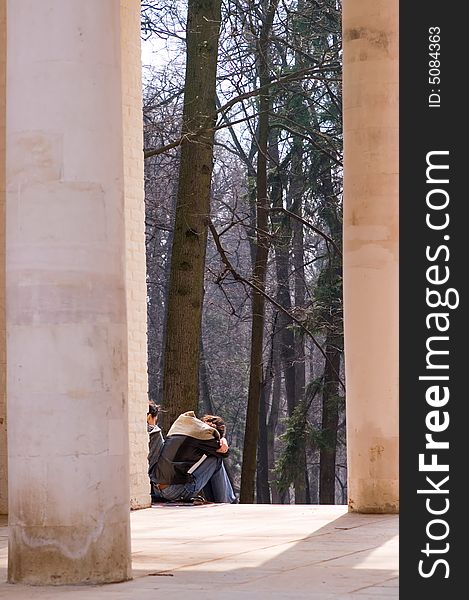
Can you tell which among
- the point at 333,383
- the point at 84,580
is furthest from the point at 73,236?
the point at 333,383

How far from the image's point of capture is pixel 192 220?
68.8ft

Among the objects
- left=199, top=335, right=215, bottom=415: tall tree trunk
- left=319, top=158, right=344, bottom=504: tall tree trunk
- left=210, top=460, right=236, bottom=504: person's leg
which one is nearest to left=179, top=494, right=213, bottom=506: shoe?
left=210, top=460, right=236, bottom=504: person's leg

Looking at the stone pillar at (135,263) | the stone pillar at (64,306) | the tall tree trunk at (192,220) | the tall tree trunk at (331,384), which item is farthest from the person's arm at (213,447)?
the tall tree trunk at (331,384)

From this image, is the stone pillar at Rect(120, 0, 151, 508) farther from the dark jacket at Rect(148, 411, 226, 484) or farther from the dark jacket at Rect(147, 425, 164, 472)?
the dark jacket at Rect(147, 425, 164, 472)

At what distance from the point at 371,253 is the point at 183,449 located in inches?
158

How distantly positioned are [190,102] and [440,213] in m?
14.4

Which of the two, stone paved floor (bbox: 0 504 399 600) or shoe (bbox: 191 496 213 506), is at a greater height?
stone paved floor (bbox: 0 504 399 600)

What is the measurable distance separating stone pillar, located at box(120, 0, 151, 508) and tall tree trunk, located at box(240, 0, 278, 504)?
1044 cm

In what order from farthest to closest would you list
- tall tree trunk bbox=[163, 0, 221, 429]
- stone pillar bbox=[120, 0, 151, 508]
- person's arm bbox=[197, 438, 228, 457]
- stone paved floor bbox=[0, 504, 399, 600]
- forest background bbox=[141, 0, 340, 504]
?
1. forest background bbox=[141, 0, 340, 504]
2. tall tree trunk bbox=[163, 0, 221, 429]
3. person's arm bbox=[197, 438, 228, 457]
4. stone pillar bbox=[120, 0, 151, 508]
5. stone paved floor bbox=[0, 504, 399, 600]

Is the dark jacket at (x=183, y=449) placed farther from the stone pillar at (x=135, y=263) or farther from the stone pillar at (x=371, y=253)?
the stone pillar at (x=371, y=253)

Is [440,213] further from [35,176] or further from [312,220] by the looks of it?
[312,220]

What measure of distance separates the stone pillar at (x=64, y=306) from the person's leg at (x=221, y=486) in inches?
323

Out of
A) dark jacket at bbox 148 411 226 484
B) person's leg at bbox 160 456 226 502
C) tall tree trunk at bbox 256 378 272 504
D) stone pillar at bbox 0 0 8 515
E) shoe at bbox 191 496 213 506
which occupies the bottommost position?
tall tree trunk at bbox 256 378 272 504

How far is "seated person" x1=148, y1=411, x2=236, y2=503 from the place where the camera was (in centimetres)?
1596
